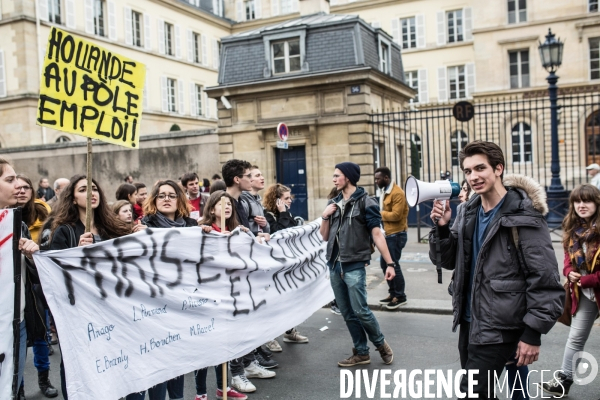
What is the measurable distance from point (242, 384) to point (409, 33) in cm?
3591

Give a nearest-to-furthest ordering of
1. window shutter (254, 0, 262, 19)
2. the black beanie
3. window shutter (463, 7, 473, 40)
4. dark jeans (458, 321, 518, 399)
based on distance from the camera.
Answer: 1. dark jeans (458, 321, 518, 399)
2. the black beanie
3. window shutter (463, 7, 473, 40)
4. window shutter (254, 0, 262, 19)

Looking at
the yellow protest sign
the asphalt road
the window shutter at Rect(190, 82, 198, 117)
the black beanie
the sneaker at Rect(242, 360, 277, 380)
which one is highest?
the window shutter at Rect(190, 82, 198, 117)

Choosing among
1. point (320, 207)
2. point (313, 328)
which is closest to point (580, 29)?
point (320, 207)

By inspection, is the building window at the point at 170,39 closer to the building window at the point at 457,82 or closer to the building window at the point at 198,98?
the building window at the point at 198,98

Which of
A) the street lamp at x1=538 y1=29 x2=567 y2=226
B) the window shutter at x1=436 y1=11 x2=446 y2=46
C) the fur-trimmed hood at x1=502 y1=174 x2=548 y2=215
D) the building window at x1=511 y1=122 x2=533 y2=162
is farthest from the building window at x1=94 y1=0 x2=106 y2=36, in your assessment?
the fur-trimmed hood at x1=502 y1=174 x2=548 y2=215

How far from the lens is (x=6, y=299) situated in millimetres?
3545

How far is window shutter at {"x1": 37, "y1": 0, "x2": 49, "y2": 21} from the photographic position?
1107 inches

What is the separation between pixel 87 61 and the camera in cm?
411

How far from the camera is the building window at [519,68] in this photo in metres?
32.2

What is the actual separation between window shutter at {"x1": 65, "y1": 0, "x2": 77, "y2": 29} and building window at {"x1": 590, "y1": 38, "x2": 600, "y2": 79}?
93.8 feet

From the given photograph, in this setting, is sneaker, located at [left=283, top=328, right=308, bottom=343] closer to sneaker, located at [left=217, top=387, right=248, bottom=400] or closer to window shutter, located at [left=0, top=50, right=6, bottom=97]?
sneaker, located at [left=217, top=387, right=248, bottom=400]

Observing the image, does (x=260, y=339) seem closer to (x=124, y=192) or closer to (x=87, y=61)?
(x=87, y=61)

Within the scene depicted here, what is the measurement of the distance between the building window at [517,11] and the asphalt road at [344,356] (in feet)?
97.4

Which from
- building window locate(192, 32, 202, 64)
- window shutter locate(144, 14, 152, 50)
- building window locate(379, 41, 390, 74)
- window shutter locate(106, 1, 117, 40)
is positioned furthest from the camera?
building window locate(192, 32, 202, 64)
